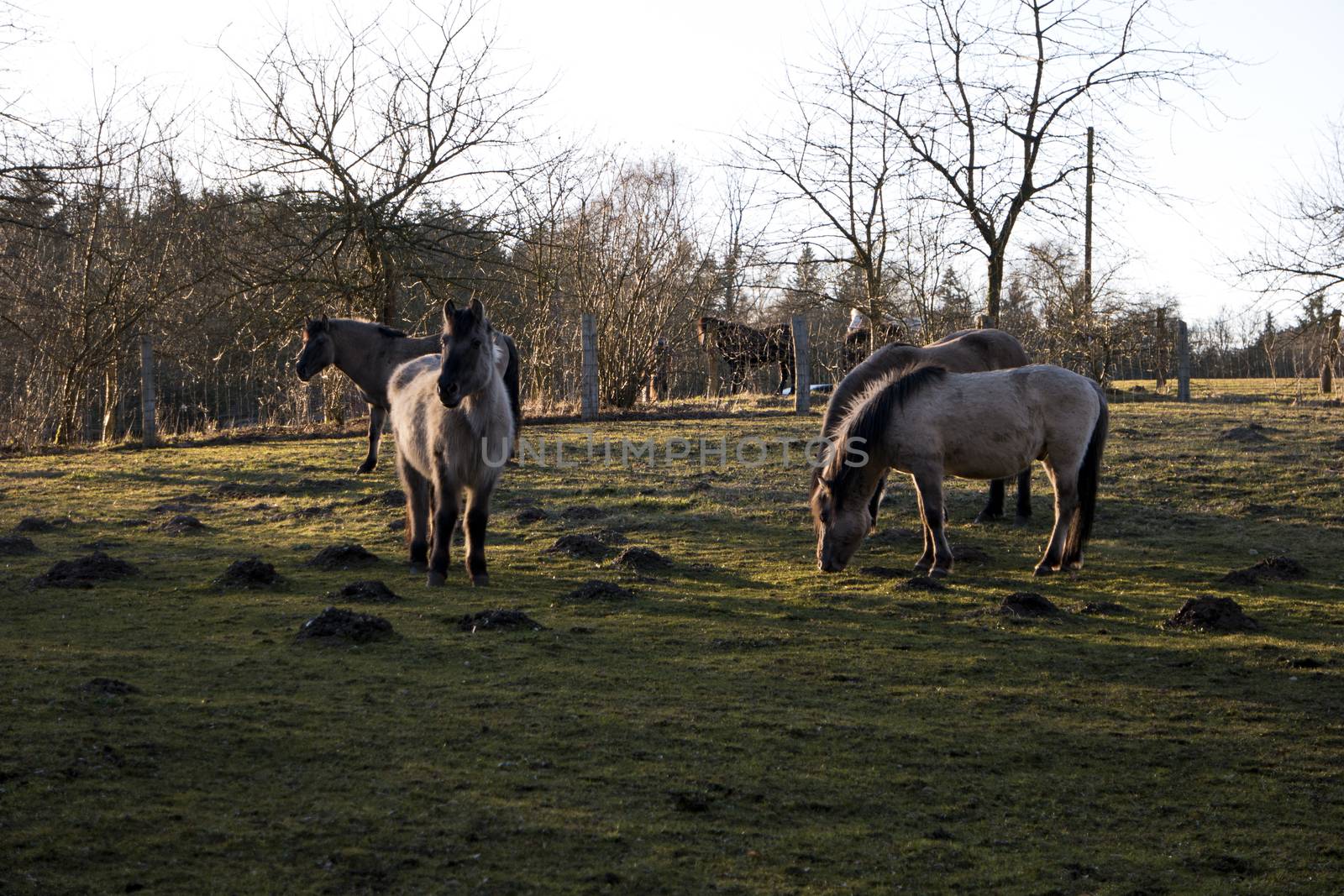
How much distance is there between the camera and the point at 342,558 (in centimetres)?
782

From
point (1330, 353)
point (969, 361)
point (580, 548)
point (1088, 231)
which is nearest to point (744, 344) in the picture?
point (1088, 231)

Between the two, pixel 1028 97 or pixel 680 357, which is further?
pixel 680 357

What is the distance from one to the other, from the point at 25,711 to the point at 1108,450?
10884mm

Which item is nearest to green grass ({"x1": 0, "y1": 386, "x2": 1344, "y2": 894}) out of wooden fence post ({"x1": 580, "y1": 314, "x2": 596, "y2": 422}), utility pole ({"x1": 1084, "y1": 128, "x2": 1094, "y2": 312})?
wooden fence post ({"x1": 580, "y1": 314, "x2": 596, "y2": 422})

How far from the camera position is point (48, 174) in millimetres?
11188

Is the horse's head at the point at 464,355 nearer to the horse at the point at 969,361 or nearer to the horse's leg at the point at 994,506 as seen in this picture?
the horse at the point at 969,361

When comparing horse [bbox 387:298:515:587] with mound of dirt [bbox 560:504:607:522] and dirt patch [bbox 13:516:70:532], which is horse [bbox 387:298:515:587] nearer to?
mound of dirt [bbox 560:504:607:522]

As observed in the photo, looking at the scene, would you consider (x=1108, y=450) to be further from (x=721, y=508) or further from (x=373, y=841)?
(x=373, y=841)

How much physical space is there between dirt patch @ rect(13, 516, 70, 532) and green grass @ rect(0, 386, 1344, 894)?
3.70ft

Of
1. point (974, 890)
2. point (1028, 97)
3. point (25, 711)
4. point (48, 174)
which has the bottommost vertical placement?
point (974, 890)

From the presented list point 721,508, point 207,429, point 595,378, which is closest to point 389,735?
point 721,508

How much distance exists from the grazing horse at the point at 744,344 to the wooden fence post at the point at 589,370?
4.80 metres

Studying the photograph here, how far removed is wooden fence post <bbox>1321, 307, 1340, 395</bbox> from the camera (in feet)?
57.0

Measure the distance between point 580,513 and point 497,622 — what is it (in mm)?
4028
